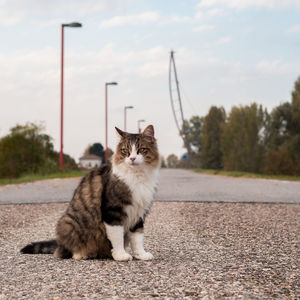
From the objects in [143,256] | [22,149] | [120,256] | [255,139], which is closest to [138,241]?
[143,256]

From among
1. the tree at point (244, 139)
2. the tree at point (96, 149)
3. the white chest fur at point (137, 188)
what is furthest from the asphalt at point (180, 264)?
the tree at point (96, 149)

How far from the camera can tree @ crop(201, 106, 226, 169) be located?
64.9 m

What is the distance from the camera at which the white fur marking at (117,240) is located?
4.55 meters

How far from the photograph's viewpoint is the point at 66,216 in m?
4.91

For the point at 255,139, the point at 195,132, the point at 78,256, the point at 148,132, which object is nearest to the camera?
the point at 78,256

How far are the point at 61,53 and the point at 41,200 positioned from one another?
16.1 meters

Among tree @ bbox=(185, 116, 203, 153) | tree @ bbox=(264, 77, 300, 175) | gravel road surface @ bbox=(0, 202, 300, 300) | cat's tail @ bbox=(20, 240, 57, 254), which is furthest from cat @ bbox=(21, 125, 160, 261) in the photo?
tree @ bbox=(185, 116, 203, 153)

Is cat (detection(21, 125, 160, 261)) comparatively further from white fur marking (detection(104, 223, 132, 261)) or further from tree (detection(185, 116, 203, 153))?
tree (detection(185, 116, 203, 153))

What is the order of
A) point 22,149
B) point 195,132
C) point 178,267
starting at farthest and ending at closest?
point 195,132, point 22,149, point 178,267

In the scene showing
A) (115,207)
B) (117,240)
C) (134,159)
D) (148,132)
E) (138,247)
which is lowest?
(138,247)

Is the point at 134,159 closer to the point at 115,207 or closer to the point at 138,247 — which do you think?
the point at 115,207

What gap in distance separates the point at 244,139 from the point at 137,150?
4873 cm

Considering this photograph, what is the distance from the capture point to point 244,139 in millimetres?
52250

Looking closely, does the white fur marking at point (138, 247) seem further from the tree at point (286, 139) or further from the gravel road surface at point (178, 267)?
the tree at point (286, 139)
